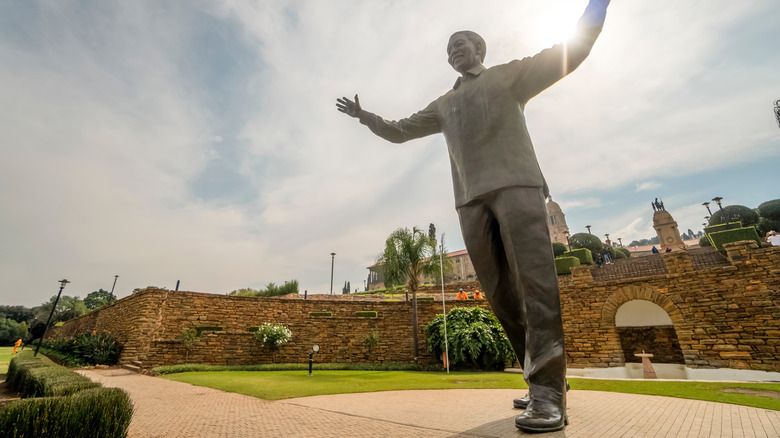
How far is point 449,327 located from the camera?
44.9 ft

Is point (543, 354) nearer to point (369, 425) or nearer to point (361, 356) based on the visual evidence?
point (369, 425)

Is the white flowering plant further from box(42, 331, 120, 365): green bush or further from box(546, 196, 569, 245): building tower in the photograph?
box(546, 196, 569, 245): building tower

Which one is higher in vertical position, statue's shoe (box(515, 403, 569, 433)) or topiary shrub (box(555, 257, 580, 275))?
topiary shrub (box(555, 257, 580, 275))

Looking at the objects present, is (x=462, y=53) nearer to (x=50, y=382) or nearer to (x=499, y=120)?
(x=499, y=120)

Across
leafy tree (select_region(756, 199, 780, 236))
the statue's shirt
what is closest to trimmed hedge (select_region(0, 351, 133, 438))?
the statue's shirt

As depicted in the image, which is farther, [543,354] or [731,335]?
[731,335]

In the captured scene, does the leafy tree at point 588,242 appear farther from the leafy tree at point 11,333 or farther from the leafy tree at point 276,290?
the leafy tree at point 11,333

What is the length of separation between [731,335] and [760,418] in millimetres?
10995

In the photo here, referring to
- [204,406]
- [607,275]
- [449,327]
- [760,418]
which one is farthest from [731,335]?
[204,406]

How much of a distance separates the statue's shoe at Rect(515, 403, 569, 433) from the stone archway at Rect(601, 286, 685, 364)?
42.5ft

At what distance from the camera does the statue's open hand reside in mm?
3656

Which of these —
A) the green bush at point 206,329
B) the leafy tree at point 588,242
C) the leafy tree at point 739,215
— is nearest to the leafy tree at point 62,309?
the green bush at point 206,329

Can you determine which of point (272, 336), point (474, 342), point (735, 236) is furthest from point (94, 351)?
point (735, 236)

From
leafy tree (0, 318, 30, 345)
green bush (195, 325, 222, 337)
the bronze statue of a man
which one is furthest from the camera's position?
leafy tree (0, 318, 30, 345)
